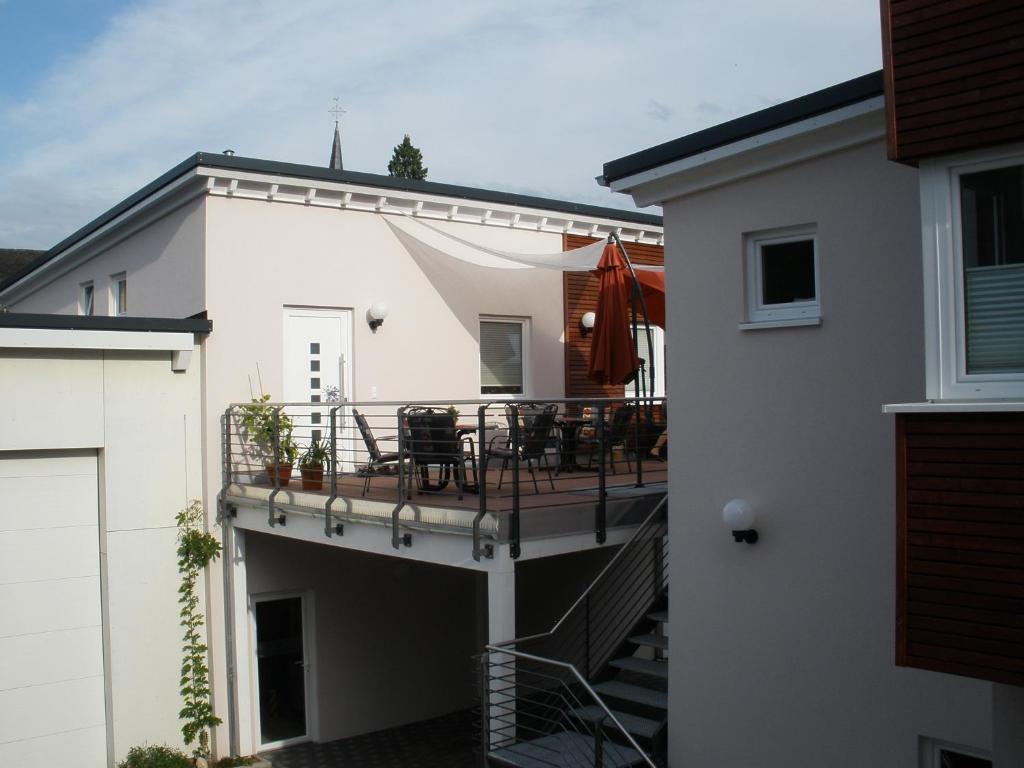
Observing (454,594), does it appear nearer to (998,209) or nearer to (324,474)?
(324,474)

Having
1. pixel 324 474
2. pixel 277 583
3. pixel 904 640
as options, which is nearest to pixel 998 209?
pixel 904 640

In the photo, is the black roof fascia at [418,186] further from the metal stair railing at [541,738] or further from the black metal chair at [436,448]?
the metal stair railing at [541,738]

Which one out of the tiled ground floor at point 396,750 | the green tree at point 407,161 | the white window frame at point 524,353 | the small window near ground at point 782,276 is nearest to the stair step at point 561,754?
the small window near ground at point 782,276

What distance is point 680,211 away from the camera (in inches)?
332

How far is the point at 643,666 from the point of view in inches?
369

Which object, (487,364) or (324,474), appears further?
(487,364)

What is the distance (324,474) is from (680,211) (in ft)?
18.9

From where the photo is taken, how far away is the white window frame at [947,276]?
522 centimetres

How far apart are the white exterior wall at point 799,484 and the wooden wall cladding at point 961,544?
1.53 m

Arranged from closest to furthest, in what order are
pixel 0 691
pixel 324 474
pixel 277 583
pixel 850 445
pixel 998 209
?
pixel 998 209, pixel 850 445, pixel 0 691, pixel 324 474, pixel 277 583

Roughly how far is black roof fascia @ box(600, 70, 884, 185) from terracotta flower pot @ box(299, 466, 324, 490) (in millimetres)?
4793

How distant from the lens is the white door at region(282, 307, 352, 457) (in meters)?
13.2

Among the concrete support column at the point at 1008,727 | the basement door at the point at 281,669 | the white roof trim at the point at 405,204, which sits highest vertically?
the white roof trim at the point at 405,204

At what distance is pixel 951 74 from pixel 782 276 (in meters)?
2.71
